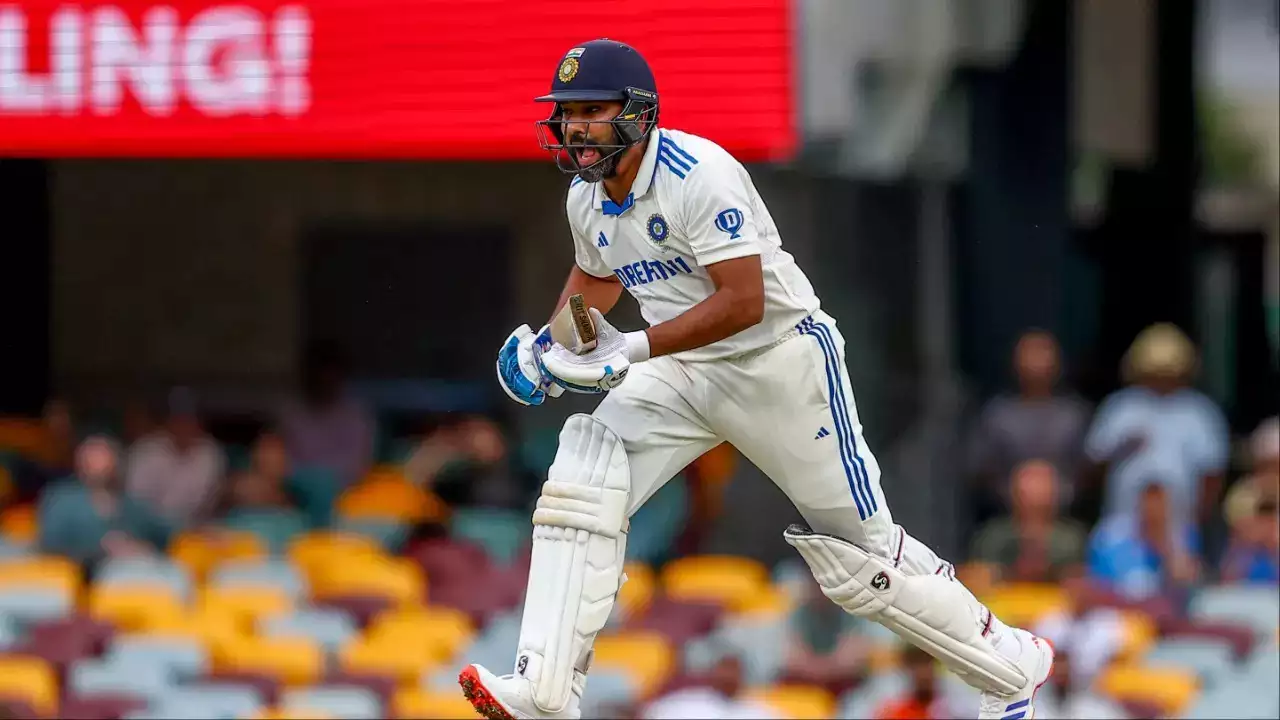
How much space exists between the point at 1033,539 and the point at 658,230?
5078 millimetres

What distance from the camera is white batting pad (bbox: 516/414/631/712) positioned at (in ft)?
16.1

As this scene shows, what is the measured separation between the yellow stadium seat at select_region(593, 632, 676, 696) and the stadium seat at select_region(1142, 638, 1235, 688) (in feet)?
6.77

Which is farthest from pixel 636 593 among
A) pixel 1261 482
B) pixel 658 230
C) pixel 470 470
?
pixel 658 230

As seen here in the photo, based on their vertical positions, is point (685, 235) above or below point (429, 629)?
above

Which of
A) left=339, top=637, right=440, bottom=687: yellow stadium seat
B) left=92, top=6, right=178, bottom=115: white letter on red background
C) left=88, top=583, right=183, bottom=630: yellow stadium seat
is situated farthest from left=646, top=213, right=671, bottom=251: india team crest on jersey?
left=88, top=583, right=183, bottom=630: yellow stadium seat

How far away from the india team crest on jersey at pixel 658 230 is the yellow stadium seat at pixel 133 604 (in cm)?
538

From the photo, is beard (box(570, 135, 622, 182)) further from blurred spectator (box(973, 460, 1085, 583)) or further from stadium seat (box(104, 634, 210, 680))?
blurred spectator (box(973, 460, 1085, 583))

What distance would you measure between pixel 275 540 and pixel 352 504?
485 mm

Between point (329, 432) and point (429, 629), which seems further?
point (329, 432)

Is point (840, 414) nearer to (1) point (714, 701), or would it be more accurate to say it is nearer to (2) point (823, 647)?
(1) point (714, 701)

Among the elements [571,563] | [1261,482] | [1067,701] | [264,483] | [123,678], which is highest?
[571,563]

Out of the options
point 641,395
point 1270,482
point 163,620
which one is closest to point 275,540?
point 163,620

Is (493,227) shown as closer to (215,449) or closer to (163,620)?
(215,449)

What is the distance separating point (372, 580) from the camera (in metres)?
9.93
